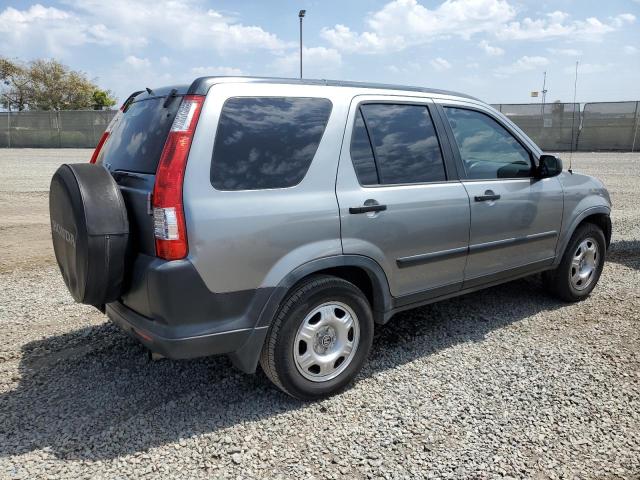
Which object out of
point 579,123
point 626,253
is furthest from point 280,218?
point 579,123

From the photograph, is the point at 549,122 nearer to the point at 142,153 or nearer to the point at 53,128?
the point at 142,153

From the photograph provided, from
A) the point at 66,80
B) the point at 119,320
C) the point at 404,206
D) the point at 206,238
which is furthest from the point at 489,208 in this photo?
the point at 66,80

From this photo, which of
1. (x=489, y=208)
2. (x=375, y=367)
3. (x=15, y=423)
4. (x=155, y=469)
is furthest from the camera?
(x=489, y=208)

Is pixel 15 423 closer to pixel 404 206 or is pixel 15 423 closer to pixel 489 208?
pixel 404 206

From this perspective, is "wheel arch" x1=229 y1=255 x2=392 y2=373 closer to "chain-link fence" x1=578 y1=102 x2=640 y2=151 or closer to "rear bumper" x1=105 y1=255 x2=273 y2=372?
"rear bumper" x1=105 y1=255 x2=273 y2=372

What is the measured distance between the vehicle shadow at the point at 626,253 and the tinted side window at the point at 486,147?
117 inches

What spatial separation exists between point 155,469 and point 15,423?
3.32 ft

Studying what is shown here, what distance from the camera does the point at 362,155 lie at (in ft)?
Result: 10.9

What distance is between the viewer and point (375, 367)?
3.71m

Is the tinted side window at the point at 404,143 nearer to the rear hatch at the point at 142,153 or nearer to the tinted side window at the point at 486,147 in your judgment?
the tinted side window at the point at 486,147

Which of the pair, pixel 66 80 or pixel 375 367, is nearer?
pixel 375 367

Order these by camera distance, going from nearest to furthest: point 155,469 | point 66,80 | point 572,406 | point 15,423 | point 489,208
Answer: point 155,469 → point 15,423 → point 572,406 → point 489,208 → point 66,80

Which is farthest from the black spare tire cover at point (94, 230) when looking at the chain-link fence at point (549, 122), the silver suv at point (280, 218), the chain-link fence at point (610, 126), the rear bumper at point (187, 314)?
the chain-link fence at point (610, 126)

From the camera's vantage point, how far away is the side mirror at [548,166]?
170 inches
